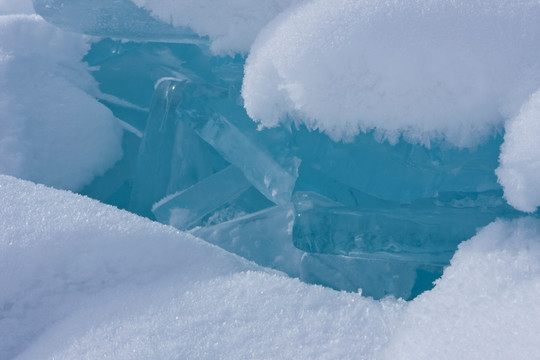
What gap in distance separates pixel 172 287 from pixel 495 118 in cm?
50

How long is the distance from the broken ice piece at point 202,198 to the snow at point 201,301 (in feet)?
0.80

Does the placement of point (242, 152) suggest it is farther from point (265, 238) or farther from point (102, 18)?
point (102, 18)

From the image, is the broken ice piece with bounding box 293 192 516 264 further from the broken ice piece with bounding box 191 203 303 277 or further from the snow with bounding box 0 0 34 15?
the snow with bounding box 0 0 34 15

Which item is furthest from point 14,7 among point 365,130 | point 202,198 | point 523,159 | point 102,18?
point 523,159

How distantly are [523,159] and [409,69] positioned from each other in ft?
0.63

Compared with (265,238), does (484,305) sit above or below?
above

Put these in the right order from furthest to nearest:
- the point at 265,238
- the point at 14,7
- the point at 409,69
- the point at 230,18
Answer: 1. the point at 14,7
2. the point at 230,18
3. the point at 265,238
4. the point at 409,69

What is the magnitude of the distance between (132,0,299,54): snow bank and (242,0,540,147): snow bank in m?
0.21

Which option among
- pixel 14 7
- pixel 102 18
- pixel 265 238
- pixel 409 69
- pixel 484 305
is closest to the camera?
pixel 484 305

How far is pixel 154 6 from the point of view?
1.11 meters

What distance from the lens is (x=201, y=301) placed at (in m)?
0.71

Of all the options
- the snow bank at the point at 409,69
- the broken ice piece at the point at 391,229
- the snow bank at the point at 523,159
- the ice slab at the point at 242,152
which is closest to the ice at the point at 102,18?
the ice slab at the point at 242,152

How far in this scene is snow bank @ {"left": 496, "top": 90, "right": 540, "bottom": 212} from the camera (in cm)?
69

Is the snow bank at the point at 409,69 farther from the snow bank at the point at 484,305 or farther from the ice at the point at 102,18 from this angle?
the ice at the point at 102,18
